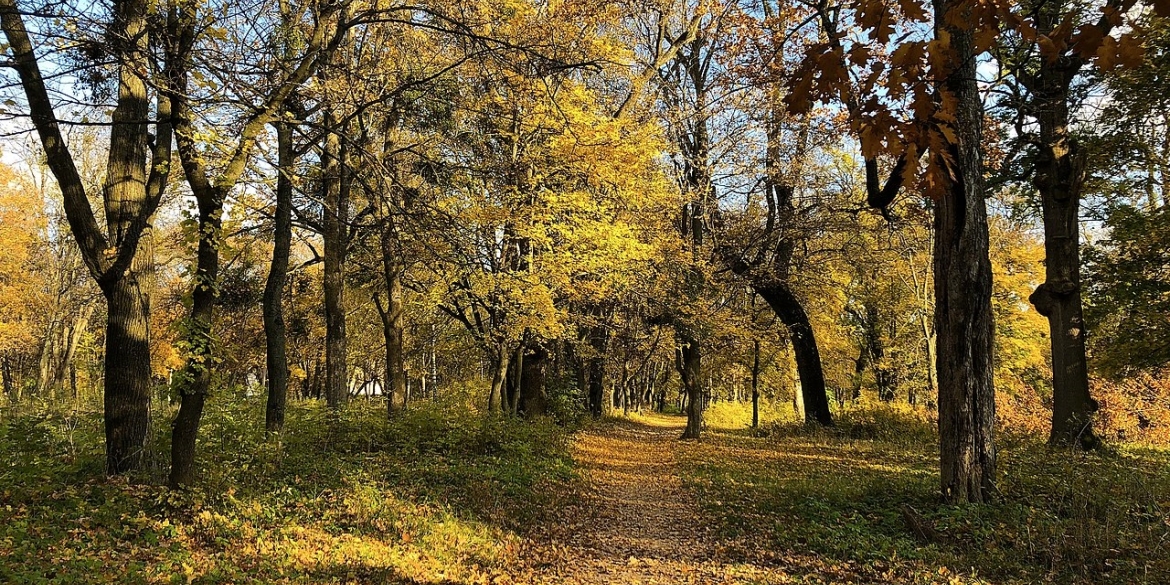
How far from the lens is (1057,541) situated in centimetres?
532

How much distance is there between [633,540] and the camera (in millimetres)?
7477

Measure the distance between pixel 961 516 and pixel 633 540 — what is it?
11.6 ft

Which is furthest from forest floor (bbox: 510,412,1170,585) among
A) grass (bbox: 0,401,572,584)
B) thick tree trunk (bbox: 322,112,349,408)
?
thick tree trunk (bbox: 322,112,349,408)

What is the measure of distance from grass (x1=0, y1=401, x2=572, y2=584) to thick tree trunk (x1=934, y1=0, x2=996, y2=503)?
5.12m

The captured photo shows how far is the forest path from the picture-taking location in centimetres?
609

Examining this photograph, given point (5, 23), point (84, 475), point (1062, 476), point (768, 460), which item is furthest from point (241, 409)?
point (1062, 476)

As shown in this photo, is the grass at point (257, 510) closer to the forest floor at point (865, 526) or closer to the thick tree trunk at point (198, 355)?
the thick tree trunk at point (198, 355)

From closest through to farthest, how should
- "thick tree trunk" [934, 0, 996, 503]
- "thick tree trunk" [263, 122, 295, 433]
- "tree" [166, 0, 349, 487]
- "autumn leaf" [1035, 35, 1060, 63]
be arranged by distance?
"autumn leaf" [1035, 35, 1060, 63]
"tree" [166, 0, 349, 487]
"thick tree trunk" [934, 0, 996, 503]
"thick tree trunk" [263, 122, 295, 433]

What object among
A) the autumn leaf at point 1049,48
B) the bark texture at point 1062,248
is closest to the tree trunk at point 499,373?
the bark texture at point 1062,248

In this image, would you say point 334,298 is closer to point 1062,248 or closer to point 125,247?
point 125,247

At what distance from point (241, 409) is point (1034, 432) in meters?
16.3

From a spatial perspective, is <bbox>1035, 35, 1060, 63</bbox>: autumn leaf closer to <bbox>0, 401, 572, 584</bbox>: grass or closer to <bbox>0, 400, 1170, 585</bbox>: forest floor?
<bbox>0, 400, 1170, 585</bbox>: forest floor

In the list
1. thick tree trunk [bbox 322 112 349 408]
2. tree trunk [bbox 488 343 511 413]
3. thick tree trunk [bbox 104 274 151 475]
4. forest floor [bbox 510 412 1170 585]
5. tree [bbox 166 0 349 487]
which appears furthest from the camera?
tree trunk [bbox 488 343 511 413]

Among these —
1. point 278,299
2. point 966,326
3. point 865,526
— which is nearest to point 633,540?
point 865,526
